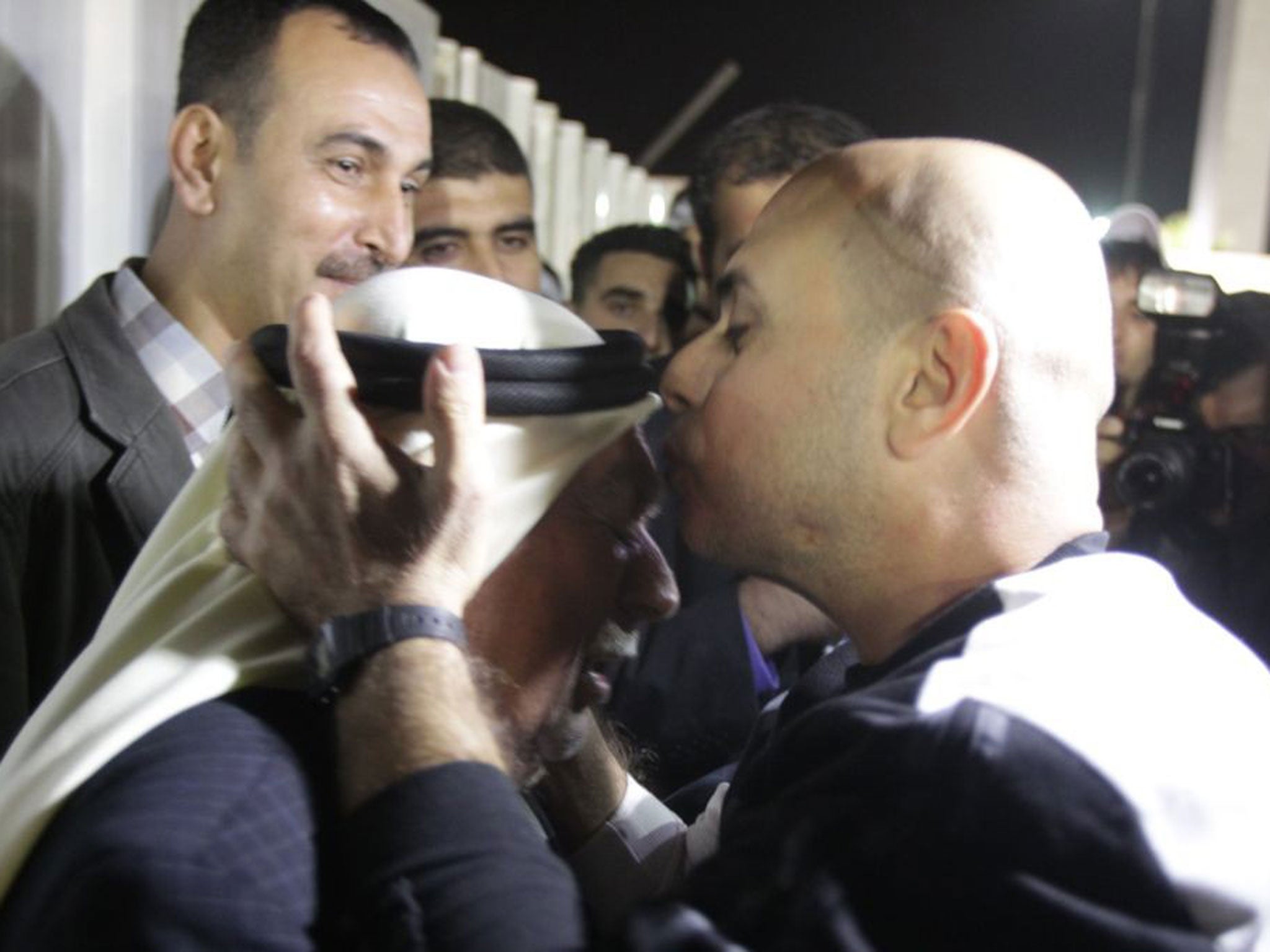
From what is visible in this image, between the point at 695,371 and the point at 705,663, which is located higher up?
the point at 695,371

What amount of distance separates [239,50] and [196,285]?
1.43 feet

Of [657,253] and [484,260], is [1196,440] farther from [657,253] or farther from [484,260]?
[657,253]

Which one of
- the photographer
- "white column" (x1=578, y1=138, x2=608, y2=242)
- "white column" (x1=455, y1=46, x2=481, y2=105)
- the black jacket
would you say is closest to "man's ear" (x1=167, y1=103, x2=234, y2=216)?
the black jacket

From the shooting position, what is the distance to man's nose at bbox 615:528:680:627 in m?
1.45

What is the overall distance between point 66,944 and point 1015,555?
878 millimetres

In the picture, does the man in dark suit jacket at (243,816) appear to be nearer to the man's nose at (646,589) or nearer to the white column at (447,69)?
the man's nose at (646,589)

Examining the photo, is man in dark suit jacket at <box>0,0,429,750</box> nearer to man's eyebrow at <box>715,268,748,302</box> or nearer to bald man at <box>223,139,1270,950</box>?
bald man at <box>223,139,1270,950</box>

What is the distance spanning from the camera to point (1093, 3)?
55.3 feet

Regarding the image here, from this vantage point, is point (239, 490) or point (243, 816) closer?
point (243, 816)

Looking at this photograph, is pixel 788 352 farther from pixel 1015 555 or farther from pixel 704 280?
pixel 704 280

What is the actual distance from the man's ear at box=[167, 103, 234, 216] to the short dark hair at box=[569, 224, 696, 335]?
2089 millimetres

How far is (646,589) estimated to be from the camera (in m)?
1.46

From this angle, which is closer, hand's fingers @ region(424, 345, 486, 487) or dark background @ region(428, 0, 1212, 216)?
hand's fingers @ region(424, 345, 486, 487)

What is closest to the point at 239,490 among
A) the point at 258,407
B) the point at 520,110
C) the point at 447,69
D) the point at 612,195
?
the point at 258,407
